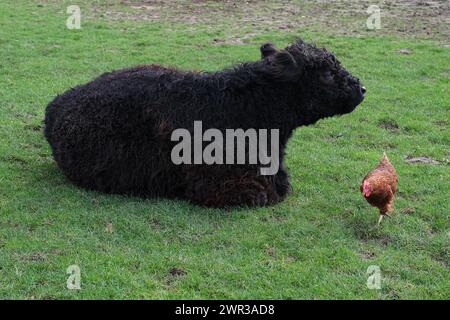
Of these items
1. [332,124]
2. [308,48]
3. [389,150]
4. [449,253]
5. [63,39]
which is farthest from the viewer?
[63,39]

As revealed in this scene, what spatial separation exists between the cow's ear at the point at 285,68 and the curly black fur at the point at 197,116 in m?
0.01

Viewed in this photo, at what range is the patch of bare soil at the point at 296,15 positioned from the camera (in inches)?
718

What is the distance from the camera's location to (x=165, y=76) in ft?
26.3

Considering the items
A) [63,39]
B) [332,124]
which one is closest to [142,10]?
[63,39]

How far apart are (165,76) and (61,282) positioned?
309cm

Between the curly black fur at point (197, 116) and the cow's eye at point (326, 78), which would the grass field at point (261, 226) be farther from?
the cow's eye at point (326, 78)

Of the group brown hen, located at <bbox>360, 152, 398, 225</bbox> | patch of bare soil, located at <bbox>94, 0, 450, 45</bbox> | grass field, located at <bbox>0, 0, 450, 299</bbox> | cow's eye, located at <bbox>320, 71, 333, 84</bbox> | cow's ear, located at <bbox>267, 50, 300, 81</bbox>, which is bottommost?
grass field, located at <bbox>0, 0, 450, 299</bbox>

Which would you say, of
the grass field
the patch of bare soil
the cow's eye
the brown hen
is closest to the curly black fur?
the cow's eye

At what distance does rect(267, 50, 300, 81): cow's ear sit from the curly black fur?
0.01 meters

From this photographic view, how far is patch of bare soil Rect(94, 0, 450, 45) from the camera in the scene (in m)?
18.2

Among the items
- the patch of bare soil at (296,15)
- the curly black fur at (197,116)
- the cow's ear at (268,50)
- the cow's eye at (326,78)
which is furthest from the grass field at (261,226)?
the patch of bare soil at (296,15)

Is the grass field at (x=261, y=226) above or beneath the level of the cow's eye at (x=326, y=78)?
beneath

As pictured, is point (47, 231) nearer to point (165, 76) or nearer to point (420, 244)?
point (165, 76)

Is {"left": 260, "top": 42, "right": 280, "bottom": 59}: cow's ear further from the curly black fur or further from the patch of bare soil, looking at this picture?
the patch of bare soil
